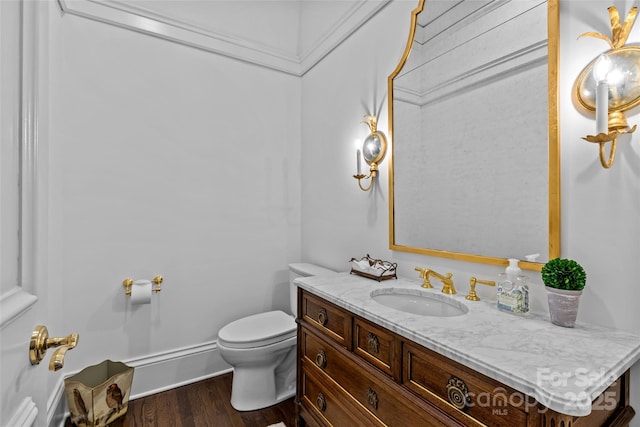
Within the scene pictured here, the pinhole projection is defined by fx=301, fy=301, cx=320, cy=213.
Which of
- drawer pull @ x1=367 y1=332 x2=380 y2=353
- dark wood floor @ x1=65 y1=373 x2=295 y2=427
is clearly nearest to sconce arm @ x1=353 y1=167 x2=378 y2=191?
drawer pull @ x1=367 y1=332 x2=380 y2=353

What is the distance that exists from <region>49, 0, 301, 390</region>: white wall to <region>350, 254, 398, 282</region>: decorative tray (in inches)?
43.0

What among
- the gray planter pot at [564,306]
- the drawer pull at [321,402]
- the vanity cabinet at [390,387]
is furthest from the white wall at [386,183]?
the drawer pull at [321,402]

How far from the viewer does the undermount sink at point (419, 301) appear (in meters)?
1.33

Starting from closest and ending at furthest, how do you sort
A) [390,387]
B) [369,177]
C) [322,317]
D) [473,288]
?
1. [390,387]
2. [473,288]
3. [322,317]
4. [369,177]

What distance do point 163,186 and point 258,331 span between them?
124 cm

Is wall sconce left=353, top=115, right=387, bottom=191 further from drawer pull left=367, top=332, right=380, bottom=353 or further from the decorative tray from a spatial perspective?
drawer pull left=367, top=332, right=380, bottom=353

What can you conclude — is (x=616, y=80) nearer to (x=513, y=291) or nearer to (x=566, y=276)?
(x=566, y=276)

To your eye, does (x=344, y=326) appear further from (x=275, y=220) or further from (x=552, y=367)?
(x=275, y=220)

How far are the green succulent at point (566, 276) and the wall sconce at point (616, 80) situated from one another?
35 cm

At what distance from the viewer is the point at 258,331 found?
6.56 feet

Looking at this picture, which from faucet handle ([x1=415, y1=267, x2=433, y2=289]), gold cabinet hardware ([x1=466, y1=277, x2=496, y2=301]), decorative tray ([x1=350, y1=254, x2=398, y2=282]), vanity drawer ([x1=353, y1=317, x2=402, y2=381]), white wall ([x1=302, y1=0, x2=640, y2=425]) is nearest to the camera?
white wall ([x1=302, y1=0, x2=640, y2=425])

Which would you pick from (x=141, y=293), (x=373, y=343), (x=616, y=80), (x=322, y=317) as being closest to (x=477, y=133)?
(x=616, y=80)

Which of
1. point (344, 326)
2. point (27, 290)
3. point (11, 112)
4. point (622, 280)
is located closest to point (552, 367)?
point (622, 280)

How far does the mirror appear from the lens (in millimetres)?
1156
